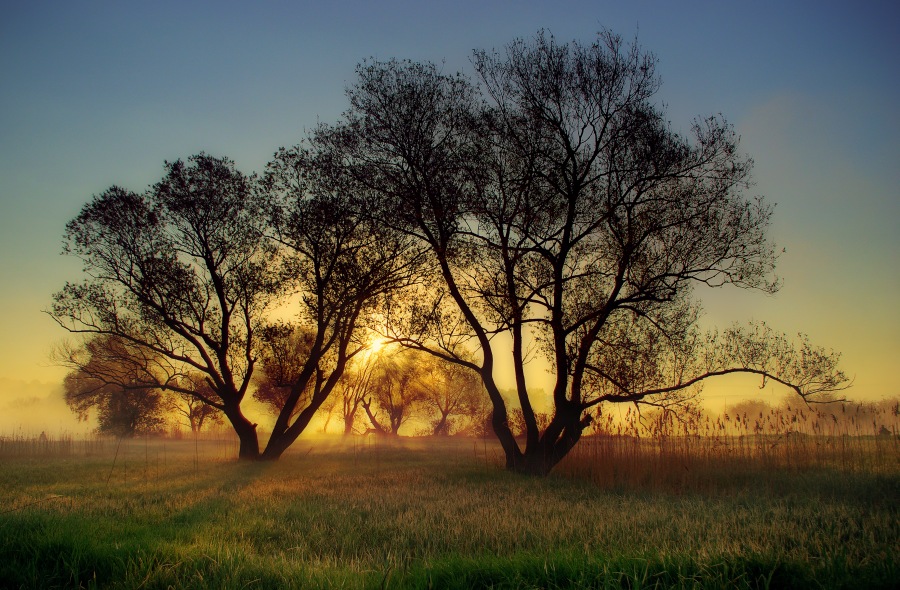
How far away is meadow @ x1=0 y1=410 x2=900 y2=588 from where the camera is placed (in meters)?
5.76

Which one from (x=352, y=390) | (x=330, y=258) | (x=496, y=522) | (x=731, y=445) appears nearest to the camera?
(x=496, y=522)

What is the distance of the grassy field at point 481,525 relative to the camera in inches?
225

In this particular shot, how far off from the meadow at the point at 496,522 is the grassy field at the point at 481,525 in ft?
0.15

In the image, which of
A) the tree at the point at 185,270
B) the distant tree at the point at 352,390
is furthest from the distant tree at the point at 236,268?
the distant tree at the point at 352,390

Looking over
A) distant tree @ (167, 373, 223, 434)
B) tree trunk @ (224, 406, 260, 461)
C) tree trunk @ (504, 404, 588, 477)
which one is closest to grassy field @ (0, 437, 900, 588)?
tree trunk @ (504, 404, 588, 477)

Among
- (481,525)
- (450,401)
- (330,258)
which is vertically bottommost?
(450,401)

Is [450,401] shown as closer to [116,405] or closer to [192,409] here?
[192,409]

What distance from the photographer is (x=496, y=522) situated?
9.77 meters

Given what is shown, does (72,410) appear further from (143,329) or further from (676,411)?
(676,411)

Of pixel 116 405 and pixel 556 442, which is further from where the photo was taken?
pixel 116 405

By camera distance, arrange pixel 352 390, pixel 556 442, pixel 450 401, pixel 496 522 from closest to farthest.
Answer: pixel 496 522, pixel 556 442, pixel 352 390, pixel 450 401

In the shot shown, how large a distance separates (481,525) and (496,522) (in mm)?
310

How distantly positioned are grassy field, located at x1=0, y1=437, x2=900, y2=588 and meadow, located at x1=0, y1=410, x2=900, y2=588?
44mm

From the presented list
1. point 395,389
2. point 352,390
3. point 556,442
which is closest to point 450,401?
point 395,389
